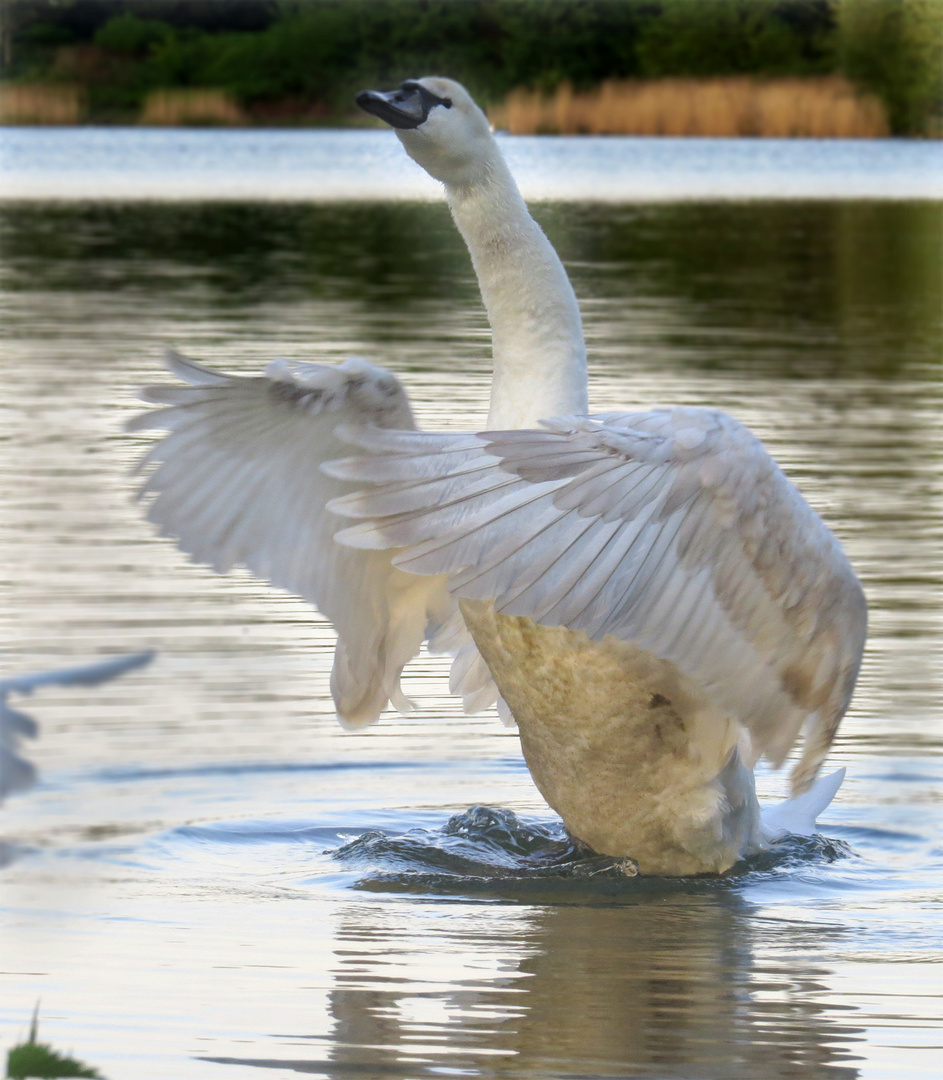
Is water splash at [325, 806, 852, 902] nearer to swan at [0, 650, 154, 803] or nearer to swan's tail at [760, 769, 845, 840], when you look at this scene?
swan's tail at [760, 769, 845, 840]

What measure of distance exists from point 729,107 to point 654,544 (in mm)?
39806

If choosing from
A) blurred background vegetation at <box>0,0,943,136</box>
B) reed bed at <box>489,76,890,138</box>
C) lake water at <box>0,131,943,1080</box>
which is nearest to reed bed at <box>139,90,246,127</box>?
blurred background vegetation at <box>0,0,943,136</box>

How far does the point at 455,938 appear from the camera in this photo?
4.72 metres

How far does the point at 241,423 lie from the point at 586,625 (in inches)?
55.9

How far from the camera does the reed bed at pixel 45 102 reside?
46.9 metres

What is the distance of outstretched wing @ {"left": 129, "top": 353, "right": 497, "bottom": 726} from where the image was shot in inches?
197

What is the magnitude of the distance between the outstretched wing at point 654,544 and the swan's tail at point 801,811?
920 millimetres

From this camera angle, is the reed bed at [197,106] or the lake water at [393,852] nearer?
the lake water at [393,852]

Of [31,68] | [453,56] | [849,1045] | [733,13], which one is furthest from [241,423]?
[733,13]

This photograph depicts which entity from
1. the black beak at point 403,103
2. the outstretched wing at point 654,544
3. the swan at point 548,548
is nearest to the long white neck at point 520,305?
the swan at point 548,548

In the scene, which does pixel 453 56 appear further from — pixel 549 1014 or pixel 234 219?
pixel 234 219

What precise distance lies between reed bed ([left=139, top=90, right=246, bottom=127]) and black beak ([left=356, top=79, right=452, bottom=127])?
43135 mm

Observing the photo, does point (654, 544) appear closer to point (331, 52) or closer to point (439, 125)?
point (439, 125)

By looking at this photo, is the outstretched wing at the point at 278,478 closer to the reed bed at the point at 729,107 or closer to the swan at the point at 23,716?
the swan at the point at 23,716
